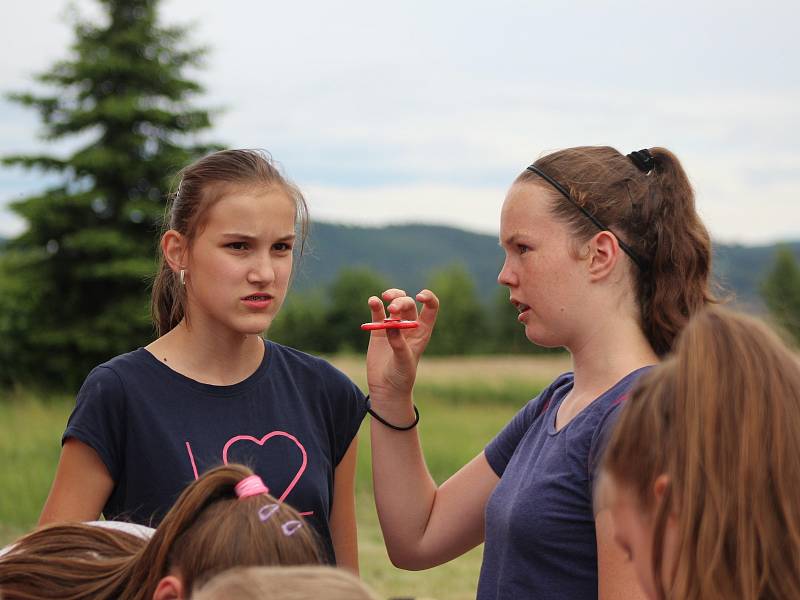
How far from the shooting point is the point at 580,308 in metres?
2.49

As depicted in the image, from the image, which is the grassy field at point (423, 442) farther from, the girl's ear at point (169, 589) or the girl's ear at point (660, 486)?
the girl's ear at point (660, 486)

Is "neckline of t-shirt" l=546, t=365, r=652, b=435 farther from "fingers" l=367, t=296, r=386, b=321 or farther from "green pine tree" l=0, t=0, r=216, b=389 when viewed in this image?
"green pine tree" l=0, t=0, r=216, b=389

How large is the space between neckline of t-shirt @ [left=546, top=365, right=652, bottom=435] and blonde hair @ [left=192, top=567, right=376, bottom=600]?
1115 millimetres

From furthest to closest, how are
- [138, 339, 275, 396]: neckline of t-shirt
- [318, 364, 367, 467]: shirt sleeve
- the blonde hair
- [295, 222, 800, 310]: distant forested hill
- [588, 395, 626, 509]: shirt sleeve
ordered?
[295, 222, 800, 310]: distant forested hill → [318, 364, 367, 467]: shirt sleeve → [138, 339, 275, 396]: neckline of t-shirt → [588, 395, 626, 509]: shirt sleeve → the blonde hair

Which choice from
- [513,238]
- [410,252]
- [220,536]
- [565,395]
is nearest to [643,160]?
[513,238]

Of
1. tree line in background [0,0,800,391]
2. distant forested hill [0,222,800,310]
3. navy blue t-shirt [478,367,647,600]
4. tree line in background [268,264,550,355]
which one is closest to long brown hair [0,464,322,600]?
navy blue t-shirt [478,367,647,600]

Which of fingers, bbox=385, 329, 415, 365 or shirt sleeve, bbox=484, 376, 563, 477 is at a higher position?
fingers, bbox=385, 329, 415, 365

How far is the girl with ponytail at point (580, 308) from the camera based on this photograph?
2301 millimetres

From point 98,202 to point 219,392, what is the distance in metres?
22.4

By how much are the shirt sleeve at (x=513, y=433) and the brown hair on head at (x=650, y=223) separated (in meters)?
0.42

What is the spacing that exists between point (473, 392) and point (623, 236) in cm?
1987

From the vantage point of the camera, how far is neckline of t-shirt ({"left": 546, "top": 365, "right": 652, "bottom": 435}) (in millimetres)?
2381

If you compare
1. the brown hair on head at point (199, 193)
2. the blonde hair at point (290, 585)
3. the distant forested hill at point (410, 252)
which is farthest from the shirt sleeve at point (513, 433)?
the distant forested hill at point (410, 252)

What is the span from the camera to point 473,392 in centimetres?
2220
